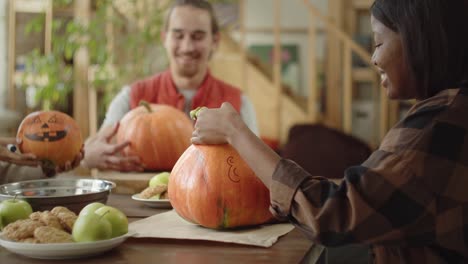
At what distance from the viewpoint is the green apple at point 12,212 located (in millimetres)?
1141

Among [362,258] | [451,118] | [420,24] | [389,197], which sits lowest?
[362,258]

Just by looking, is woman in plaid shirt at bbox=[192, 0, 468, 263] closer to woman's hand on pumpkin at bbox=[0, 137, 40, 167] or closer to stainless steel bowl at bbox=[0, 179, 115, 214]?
stainless steel bowl at bbox=[0, 179, 115, 214]

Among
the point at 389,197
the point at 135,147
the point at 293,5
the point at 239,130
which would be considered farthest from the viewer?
the point at 293,5

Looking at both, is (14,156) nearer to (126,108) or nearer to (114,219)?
(114,219)

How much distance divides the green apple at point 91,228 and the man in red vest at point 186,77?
1.49 metres

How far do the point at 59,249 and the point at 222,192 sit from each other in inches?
12.9

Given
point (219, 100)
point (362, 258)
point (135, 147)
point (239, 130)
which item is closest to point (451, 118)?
point (239, 130)

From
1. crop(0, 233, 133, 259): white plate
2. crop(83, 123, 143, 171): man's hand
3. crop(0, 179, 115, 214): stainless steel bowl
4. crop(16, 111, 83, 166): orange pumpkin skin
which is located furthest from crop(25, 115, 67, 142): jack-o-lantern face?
crop(0, 233, 133, 259): white plate

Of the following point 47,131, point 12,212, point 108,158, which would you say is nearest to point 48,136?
point 47,131

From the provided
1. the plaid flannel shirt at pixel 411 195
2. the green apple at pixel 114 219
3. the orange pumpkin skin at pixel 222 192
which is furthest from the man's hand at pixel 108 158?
the plaid flannel shirt at pixel 411 195

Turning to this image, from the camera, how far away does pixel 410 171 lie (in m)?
0.98

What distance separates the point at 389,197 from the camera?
3.21ft

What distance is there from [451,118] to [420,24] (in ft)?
0.51

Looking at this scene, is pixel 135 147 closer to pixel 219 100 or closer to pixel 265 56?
pixel 219 100
